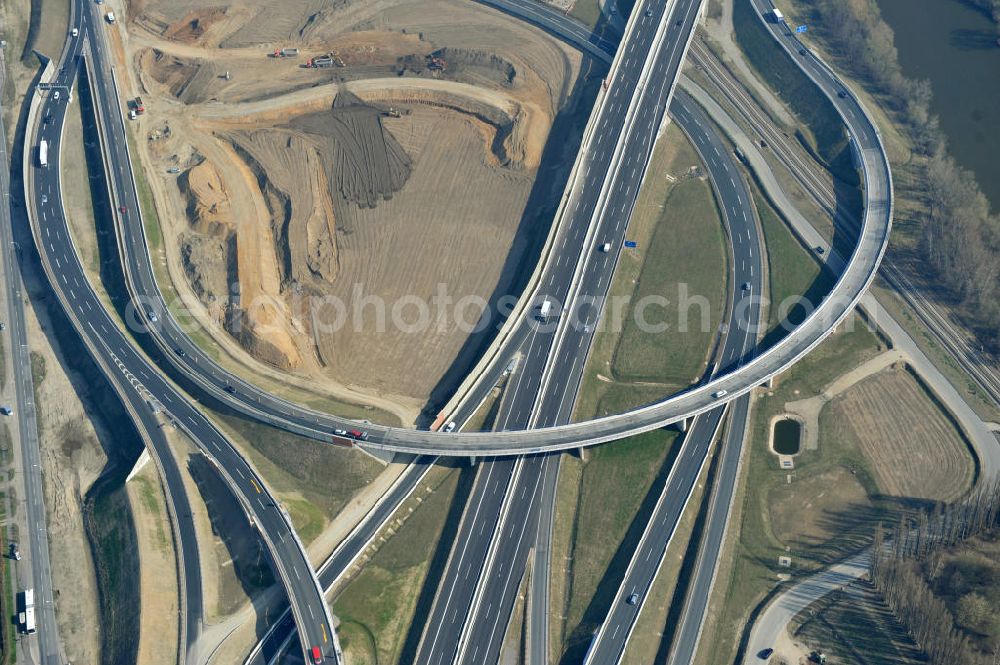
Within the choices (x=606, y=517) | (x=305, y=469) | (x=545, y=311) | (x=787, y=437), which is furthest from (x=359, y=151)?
(x=787, y=437)

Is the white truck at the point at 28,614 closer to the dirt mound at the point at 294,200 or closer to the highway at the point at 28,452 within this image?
the highway at the point at 28,452

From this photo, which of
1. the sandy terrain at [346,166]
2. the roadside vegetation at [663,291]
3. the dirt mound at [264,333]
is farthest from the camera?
the sandy terrain at [346,166]

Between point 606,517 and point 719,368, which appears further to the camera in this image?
point 719,368

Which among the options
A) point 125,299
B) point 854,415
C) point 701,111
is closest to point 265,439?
point 125,299

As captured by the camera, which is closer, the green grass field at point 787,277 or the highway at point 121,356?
the highway at point 121,356

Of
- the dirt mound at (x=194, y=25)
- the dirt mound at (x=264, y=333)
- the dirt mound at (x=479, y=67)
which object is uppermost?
the dirt mound at (x=194, y=25)

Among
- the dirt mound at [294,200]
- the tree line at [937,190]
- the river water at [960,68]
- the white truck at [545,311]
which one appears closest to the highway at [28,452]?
the dirt mound at [294,200]

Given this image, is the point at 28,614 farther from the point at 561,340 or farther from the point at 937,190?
the point at 937,190

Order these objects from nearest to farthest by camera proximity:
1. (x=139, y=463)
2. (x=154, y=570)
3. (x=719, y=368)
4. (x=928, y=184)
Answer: (x=154, y=570)
(x=139, y=463)
(x=719, y=368)
(x=928, y=184)
